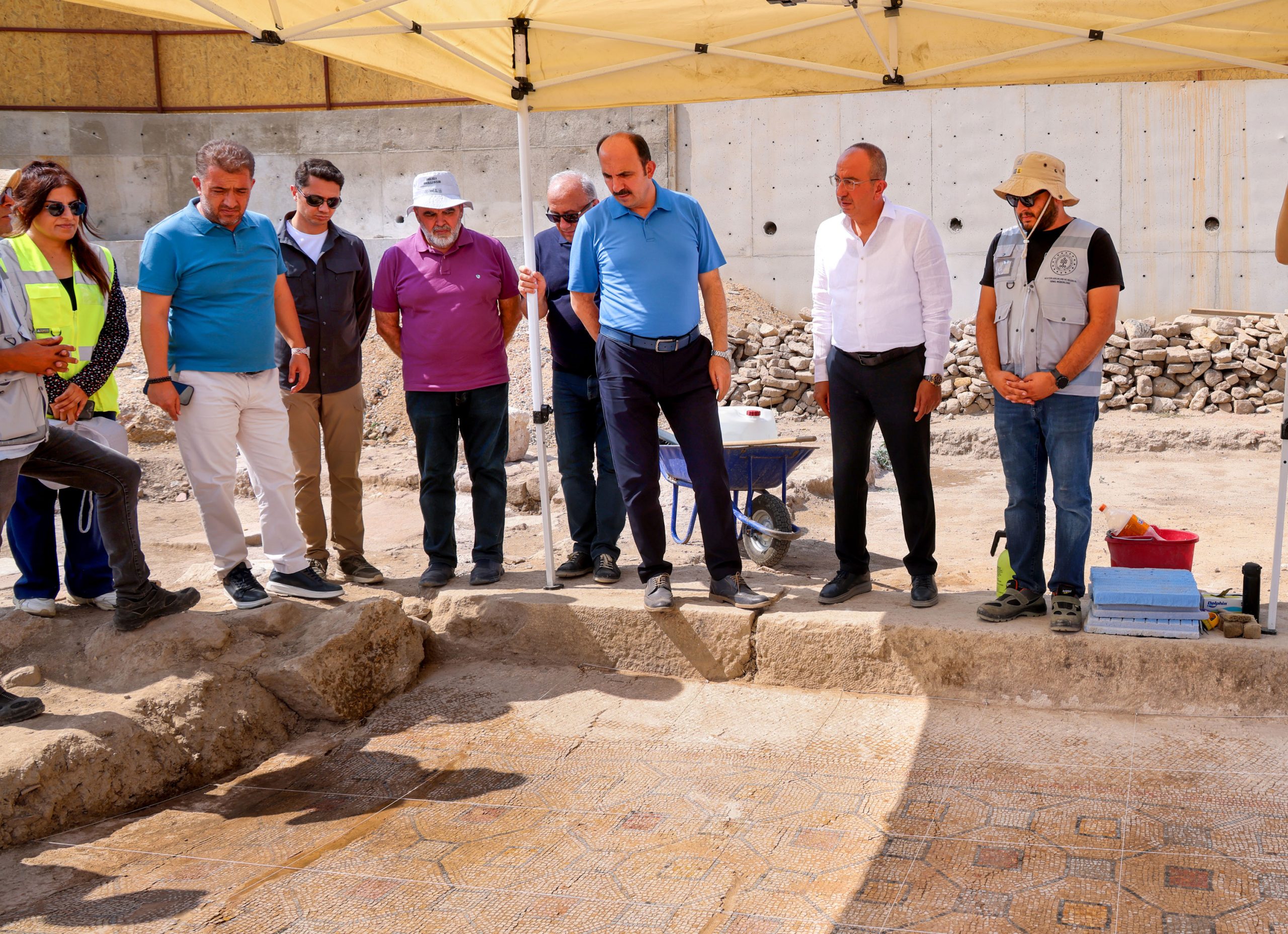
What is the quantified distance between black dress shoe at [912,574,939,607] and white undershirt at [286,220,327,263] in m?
3.14

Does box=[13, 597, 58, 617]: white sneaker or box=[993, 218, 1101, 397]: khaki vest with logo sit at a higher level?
box=[993, 218, 1101, 397]: khaki vest with logo

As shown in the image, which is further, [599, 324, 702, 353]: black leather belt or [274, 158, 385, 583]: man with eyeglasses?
[274, 158, 385, 583]: man with eyeglasses

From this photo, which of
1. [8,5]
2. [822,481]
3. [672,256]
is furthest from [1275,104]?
[8,5]

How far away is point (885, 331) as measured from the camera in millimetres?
4516

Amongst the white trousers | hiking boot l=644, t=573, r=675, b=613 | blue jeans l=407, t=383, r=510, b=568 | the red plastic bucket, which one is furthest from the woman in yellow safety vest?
the red plastic bucket

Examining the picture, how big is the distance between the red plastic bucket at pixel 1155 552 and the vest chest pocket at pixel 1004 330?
936 millimetres

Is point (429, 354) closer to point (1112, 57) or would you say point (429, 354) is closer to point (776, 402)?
point (1112, 57)

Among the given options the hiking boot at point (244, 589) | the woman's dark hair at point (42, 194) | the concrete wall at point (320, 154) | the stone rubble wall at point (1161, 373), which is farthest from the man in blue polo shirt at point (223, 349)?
the concrete wall at point (320, 154)

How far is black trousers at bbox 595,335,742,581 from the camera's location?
462 cm

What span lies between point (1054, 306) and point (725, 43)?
74.2 inches

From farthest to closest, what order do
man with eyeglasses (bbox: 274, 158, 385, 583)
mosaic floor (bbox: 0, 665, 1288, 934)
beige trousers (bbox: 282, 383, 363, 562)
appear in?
1. beige trousers (bbox: 282, 383, 363, 562)
2. man with eyeglasses (bbox: 274, 158, 385, 583)
3. mosaic floor (bbox: 0, 665, 1288, 934)

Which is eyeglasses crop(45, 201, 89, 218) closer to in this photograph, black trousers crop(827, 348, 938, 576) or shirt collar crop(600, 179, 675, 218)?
shirt collar crop(600, 179, 675, 218)

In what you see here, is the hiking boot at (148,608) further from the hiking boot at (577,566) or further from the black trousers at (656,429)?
the black trousers at (656,429)

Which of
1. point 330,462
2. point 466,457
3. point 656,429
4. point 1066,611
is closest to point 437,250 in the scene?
point 466,457
